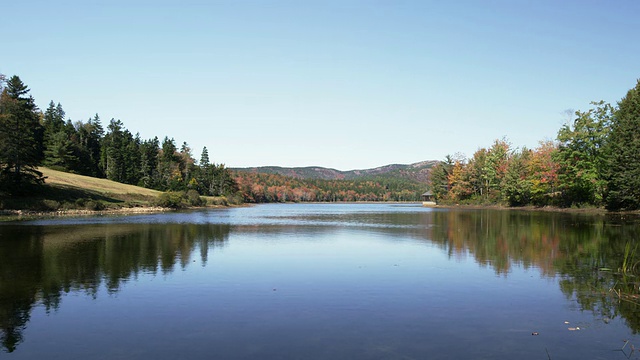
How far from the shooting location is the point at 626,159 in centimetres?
5003

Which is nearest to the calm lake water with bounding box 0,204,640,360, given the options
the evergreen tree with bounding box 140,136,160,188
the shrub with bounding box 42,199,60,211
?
the shrub with bounding box 42,199,60,211

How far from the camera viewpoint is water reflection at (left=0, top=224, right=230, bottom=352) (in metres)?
13.0

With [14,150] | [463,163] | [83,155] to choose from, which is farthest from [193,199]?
[463,163]

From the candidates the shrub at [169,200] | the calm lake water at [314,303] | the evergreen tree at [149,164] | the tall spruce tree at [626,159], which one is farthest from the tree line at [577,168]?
the evergreen tree at [149,164]

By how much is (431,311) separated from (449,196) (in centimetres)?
11204

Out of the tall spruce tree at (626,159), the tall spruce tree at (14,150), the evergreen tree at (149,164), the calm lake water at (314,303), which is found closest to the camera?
the calm lake water at (314,303)

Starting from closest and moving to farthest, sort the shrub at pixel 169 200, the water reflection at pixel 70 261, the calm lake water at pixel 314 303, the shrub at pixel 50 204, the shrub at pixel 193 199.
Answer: the calm lake water at pixel 314 303
the water reflection at pixel 70 261
the shrub at pixel 50 204
the shrub at pixel 169 200
the shrub at pixel 193 199

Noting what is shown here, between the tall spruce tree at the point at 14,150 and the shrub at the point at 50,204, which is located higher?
the tall spruce tree at the point at 14,150

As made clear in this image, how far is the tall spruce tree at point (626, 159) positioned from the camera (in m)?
48.7

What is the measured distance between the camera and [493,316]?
11820 mm

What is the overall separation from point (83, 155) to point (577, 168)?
102971 millimetres

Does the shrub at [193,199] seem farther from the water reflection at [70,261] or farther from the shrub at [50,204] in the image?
the water reflection at [70,261]

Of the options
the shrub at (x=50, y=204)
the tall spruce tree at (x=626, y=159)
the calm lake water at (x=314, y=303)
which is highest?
the tall spruce tree at (x=626, y=159)

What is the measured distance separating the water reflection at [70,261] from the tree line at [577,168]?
4617 cm
